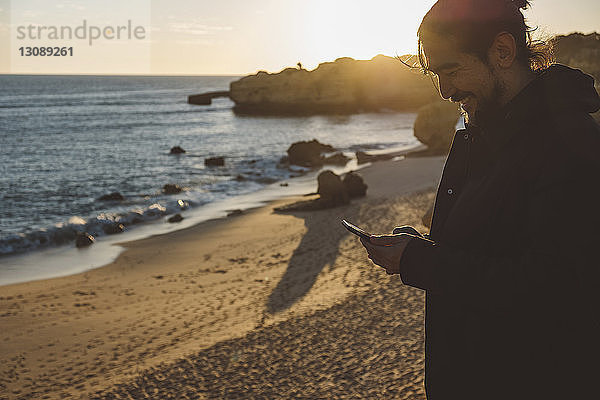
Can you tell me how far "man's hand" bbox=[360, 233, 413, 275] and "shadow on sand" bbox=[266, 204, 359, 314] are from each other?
18.7ft

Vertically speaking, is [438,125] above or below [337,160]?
above

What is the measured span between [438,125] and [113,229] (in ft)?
54.9

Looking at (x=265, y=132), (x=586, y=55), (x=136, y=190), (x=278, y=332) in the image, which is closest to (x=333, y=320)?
(x=278, y=332)

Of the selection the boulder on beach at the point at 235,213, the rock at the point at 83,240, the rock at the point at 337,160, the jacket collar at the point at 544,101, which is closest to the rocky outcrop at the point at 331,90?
the rock at the point at 337,160

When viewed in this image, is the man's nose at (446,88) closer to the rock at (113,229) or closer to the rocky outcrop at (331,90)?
the rock at (113,229)

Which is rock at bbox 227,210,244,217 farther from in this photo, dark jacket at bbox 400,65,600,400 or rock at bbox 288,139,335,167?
dark jacket at bbox 400,65,600,400

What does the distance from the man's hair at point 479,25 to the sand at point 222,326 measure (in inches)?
147

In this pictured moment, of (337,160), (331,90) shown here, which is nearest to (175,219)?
(337,160)

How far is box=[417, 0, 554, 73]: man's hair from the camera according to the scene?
5.25 feet

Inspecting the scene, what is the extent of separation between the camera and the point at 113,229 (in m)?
14.4

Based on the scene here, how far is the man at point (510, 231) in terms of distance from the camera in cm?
139

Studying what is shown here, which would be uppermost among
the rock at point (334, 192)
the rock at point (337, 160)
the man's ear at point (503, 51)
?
the man's ear at point (503, 51)

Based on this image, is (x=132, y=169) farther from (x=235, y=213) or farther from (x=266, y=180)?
(x=235, y=213)

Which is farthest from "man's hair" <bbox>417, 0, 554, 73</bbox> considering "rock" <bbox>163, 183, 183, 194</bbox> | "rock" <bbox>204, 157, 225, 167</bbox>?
"rock" <bbox>204, 157, 225, 167</bbox>
